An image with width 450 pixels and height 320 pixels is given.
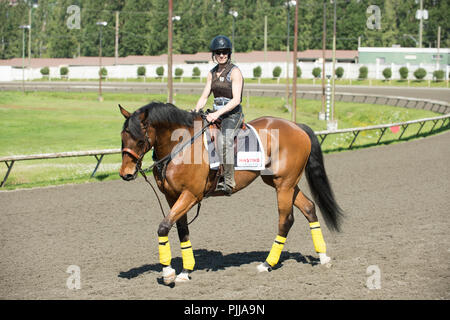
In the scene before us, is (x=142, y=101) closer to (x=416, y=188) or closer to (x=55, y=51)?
(x=416, y=188)

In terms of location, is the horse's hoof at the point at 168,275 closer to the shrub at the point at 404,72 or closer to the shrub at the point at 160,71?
the shrub at the point at 404,72

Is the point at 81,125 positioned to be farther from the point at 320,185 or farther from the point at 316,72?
the point at 316,72

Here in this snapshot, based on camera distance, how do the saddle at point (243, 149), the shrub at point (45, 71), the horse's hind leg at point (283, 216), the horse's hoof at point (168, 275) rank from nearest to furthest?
the horse's hoof at point (168, 275), the saddle at point (243, 149), the horse's hind leg at point (283, 216), the shrub at point (45, 71)

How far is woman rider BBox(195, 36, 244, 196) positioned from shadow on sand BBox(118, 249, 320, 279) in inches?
38.8

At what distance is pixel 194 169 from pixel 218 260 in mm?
1547

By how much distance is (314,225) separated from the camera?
7.94 meters

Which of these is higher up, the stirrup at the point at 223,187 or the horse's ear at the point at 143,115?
the horse's ear at the point at 143,115

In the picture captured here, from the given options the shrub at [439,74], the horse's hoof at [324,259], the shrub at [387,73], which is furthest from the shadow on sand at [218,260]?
the shrub at [387,73]

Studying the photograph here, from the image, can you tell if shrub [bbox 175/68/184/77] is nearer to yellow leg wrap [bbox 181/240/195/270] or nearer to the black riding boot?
the black riding boot

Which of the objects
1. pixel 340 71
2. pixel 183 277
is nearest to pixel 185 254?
pixel 183 277

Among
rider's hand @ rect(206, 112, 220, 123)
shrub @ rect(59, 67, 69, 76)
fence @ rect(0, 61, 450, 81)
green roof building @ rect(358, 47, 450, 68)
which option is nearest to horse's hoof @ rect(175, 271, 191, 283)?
rider's hand @ rect(206, 112, 220, 123)

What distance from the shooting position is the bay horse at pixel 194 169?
22.5 feet
